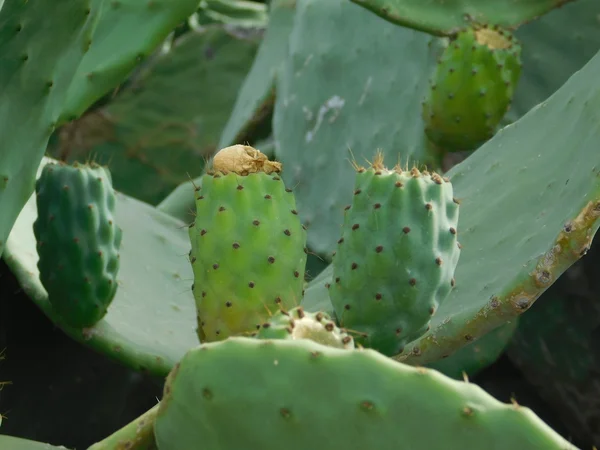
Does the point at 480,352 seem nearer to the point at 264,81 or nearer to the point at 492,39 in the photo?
the point at 492,39

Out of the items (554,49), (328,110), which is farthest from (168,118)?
(554,49)

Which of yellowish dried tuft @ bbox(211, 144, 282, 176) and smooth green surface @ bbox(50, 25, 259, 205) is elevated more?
yellowish dried tuft @ bbox(211, 144, 282, 176)

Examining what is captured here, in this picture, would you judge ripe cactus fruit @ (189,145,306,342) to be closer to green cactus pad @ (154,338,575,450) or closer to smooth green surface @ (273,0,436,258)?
green cactus pad @ (154,338,575,450)

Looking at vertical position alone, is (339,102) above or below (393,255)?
below

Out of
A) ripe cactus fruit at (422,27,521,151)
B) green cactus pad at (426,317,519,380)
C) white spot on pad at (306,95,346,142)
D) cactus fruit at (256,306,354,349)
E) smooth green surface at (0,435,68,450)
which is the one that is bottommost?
green cactus pad at (426,317,519,380)

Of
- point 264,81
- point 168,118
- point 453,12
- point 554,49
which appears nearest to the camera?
point 453,12

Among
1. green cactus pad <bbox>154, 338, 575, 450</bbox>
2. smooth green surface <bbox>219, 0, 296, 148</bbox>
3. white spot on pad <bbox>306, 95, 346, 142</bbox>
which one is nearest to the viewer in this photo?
green cactus pad <bbox>154, 338, 575, 450</bbox>

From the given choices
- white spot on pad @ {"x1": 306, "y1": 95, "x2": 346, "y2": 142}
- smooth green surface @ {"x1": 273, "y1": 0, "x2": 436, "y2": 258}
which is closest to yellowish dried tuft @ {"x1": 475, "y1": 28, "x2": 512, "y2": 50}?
smooth green surface @ {"x1": 273, "y1": 0, "x2": 436, "y2": 258}

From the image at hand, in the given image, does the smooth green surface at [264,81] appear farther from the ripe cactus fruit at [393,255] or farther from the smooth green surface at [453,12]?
the ripe cactus fruit at [393,255]

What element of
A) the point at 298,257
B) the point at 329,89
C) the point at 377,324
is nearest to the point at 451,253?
the point at 377,324
